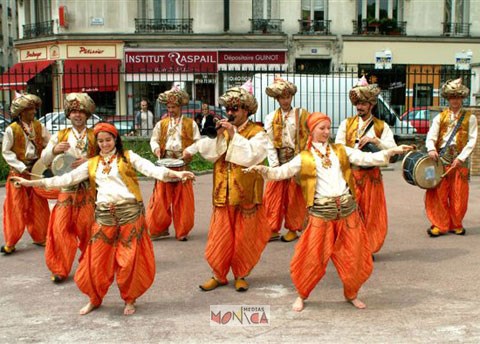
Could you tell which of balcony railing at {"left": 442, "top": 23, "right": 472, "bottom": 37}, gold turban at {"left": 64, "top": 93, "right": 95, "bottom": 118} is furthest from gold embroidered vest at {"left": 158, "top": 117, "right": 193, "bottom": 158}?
balcony railing at {"left": 442, "top": 23, "right": 472, "bottom": 37}

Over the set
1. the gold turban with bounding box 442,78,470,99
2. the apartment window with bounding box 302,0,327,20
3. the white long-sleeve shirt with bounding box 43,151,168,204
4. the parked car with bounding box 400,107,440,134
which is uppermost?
the apartment window with bounding box 302,0,327,20

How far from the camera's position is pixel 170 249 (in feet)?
25.6

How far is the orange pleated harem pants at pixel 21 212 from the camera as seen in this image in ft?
24.7

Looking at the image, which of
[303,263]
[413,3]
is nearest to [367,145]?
[303,263]

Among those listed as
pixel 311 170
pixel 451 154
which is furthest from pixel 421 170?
pixel 311 170

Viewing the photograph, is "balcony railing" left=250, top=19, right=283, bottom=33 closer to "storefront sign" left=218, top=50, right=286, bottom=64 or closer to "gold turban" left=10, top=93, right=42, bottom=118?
"storefront sign" left=218, top=50, right=286, bottom=64

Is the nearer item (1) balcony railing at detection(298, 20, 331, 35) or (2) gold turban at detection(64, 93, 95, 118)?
(2) gold turban at detection(64, 93, 95, 118)

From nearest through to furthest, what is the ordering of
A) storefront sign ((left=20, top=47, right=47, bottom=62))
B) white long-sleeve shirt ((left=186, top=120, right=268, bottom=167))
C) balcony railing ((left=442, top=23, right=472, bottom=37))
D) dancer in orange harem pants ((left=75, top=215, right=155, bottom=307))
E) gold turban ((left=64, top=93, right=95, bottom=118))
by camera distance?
dancer in orange harem pants ((left=75, top=215, right=155, bottom=307))
white long-sleeve shirt ((left=186, top=120, right=268, bottom=167))
gold turban ((left=64, top=93, right=95, bottom=118))
balcony railing ((left=442, top=23, right=472, bottom=37))
storefront sign ((left=20, top=47, right=47, bottom=62))

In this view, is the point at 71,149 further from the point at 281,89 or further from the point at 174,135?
the point at 281,89

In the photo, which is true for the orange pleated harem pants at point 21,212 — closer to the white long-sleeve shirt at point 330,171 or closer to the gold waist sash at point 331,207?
the white long-sleeve shirt at point 330,171

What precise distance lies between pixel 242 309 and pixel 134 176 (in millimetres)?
1437

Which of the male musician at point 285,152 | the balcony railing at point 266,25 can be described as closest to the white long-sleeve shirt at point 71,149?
the male musician at point 285,152

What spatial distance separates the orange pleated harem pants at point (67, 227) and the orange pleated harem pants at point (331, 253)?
7.03 ft

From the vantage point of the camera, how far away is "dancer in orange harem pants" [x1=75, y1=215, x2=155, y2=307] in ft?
17.5
